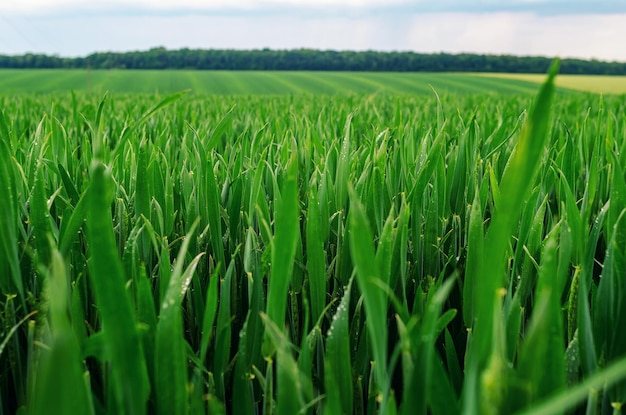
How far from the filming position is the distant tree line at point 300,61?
146 ft

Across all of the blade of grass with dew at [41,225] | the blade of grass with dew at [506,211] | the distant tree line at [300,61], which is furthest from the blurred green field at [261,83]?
the blade of grass with dew at [506,211]

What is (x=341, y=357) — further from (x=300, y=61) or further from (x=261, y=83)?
(x=300, y=61)

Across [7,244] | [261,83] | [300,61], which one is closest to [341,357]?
[7,244]

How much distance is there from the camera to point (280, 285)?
0.40 m

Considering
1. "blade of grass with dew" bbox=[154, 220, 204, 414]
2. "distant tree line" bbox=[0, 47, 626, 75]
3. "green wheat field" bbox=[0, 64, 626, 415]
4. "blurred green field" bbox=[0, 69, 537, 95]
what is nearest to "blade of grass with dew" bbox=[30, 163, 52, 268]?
"green wheat field" bbox=[0, 64, 626, 415]

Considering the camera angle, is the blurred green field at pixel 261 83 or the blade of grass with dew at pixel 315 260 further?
the blurred green field at pixel 261 83

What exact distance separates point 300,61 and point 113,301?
47.3m

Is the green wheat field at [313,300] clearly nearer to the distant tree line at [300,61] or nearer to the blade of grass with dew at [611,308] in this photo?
the blade of grass with dew at [611,308]

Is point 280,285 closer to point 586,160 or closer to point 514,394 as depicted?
point 514,394

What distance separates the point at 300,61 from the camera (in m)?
46.1

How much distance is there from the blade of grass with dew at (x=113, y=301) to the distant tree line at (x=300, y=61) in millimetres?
46374

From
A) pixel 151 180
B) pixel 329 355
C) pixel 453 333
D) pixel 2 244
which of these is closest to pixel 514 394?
pixel 329 355

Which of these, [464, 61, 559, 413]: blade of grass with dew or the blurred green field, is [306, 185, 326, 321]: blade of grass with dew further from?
the blurred green field

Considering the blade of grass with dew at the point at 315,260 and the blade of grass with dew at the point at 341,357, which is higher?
the blade of grass with dew at the point at 315,260
